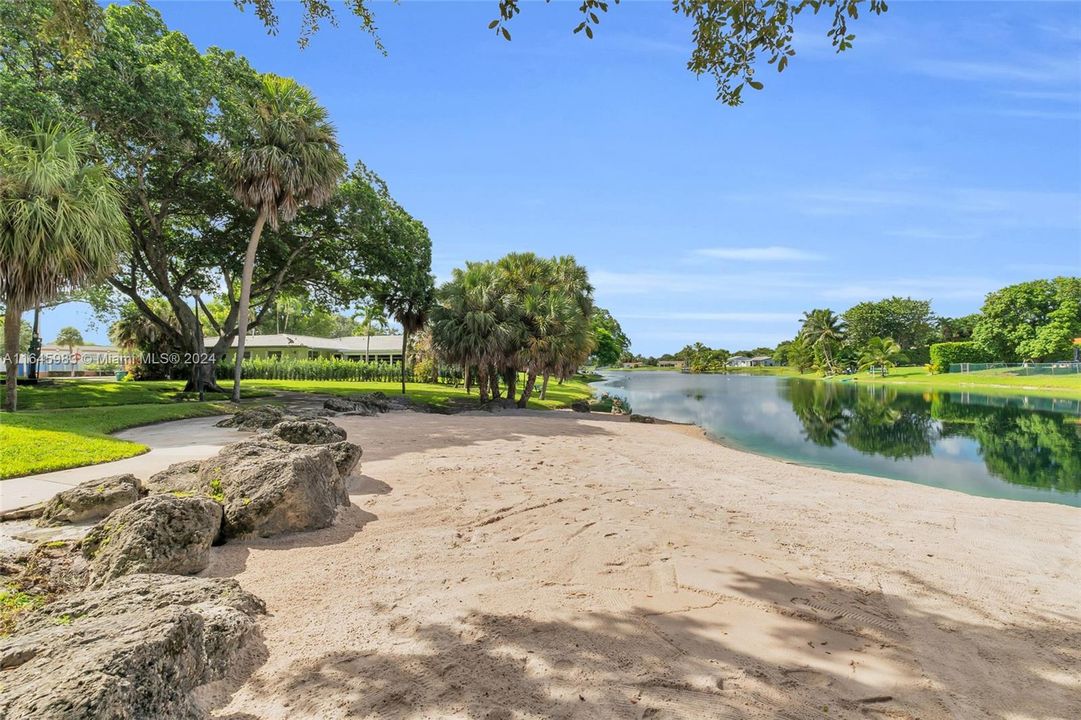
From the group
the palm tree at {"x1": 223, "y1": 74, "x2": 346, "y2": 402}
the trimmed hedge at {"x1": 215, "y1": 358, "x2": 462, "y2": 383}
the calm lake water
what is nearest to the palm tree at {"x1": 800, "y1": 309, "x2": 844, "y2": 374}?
the calm lake water

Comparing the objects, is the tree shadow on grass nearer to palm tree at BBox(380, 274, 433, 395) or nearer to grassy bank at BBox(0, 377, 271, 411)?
grassy bank at BBox(0, 377, 271, 411)

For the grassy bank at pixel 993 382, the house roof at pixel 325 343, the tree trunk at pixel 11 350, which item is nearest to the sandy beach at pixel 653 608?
the tree trunk at pixel 11 350

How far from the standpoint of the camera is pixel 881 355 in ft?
236

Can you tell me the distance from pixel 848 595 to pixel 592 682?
103 inches

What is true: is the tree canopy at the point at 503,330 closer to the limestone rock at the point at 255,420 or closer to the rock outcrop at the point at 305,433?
the limestone rock at the point at 255,420

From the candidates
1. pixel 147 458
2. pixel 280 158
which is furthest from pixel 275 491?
pixel 280 158

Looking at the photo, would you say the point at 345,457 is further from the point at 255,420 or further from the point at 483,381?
the point at 483,381

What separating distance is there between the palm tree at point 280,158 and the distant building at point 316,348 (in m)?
33.1

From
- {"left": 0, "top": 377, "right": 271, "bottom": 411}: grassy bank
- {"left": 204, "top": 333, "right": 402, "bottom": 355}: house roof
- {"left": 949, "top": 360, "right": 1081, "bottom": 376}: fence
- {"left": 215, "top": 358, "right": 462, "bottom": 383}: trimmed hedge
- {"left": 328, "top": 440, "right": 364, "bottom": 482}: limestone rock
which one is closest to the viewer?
{"left": 328, "top": 440, "right": 364, "bottom": 482}: limestone rock

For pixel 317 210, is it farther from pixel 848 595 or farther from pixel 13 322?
pixel 848 595

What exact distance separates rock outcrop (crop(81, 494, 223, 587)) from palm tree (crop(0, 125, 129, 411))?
1311 centimetres

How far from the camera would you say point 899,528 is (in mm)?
6664

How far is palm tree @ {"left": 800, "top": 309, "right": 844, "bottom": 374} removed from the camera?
265 ft

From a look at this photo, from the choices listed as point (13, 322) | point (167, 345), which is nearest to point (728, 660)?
point (13, 322)
